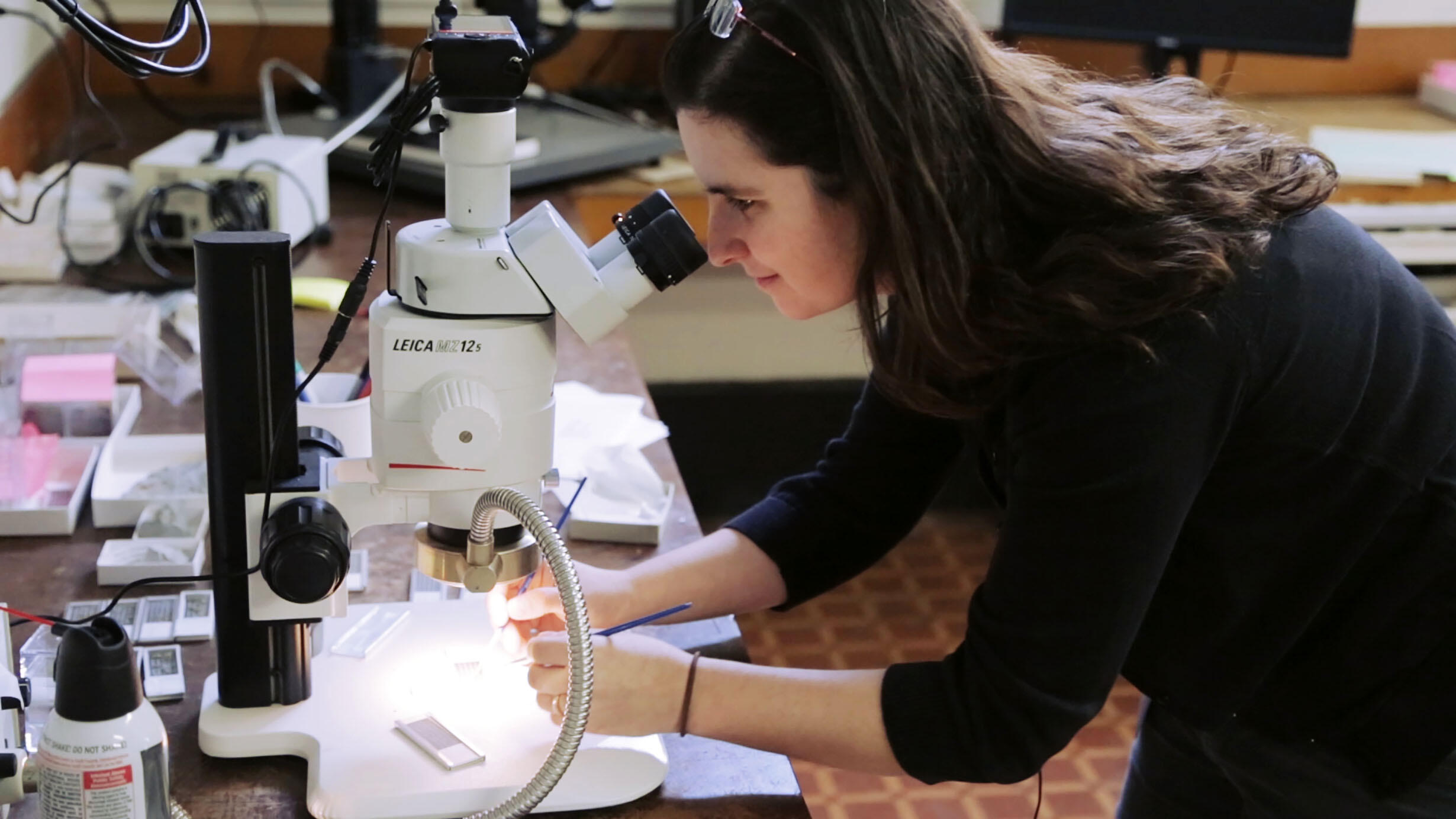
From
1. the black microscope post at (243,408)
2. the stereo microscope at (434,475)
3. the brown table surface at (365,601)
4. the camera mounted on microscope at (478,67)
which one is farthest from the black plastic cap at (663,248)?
the brown table surface at (365,601)

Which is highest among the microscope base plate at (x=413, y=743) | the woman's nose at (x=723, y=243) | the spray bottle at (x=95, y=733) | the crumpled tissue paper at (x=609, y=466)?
the woman's nose at (x=723, y=243)

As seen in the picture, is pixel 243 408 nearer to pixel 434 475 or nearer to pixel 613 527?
pixel 434 475

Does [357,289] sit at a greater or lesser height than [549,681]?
greater

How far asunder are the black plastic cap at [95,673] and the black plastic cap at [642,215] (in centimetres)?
36

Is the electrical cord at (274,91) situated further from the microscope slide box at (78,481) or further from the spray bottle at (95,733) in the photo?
the spray bottle at (95,733)

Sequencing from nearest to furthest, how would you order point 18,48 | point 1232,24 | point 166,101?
point 18,48 → point 1232,24 → point 166,101

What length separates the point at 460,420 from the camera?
760 millimetres

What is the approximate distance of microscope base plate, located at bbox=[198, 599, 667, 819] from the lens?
33.7 inches

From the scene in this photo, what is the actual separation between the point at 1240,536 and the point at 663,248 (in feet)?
1.44

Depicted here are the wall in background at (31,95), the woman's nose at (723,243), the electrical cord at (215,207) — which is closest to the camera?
the woman's nose at (723,243)

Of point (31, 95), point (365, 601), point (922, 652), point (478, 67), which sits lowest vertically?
point (922, 652)

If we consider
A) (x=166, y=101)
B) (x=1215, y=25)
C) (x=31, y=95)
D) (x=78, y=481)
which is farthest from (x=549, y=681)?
(x=166, y=101)

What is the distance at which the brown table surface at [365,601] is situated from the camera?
862mm

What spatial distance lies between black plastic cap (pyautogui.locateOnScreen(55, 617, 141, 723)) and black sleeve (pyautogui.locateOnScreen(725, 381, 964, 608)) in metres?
0.54
